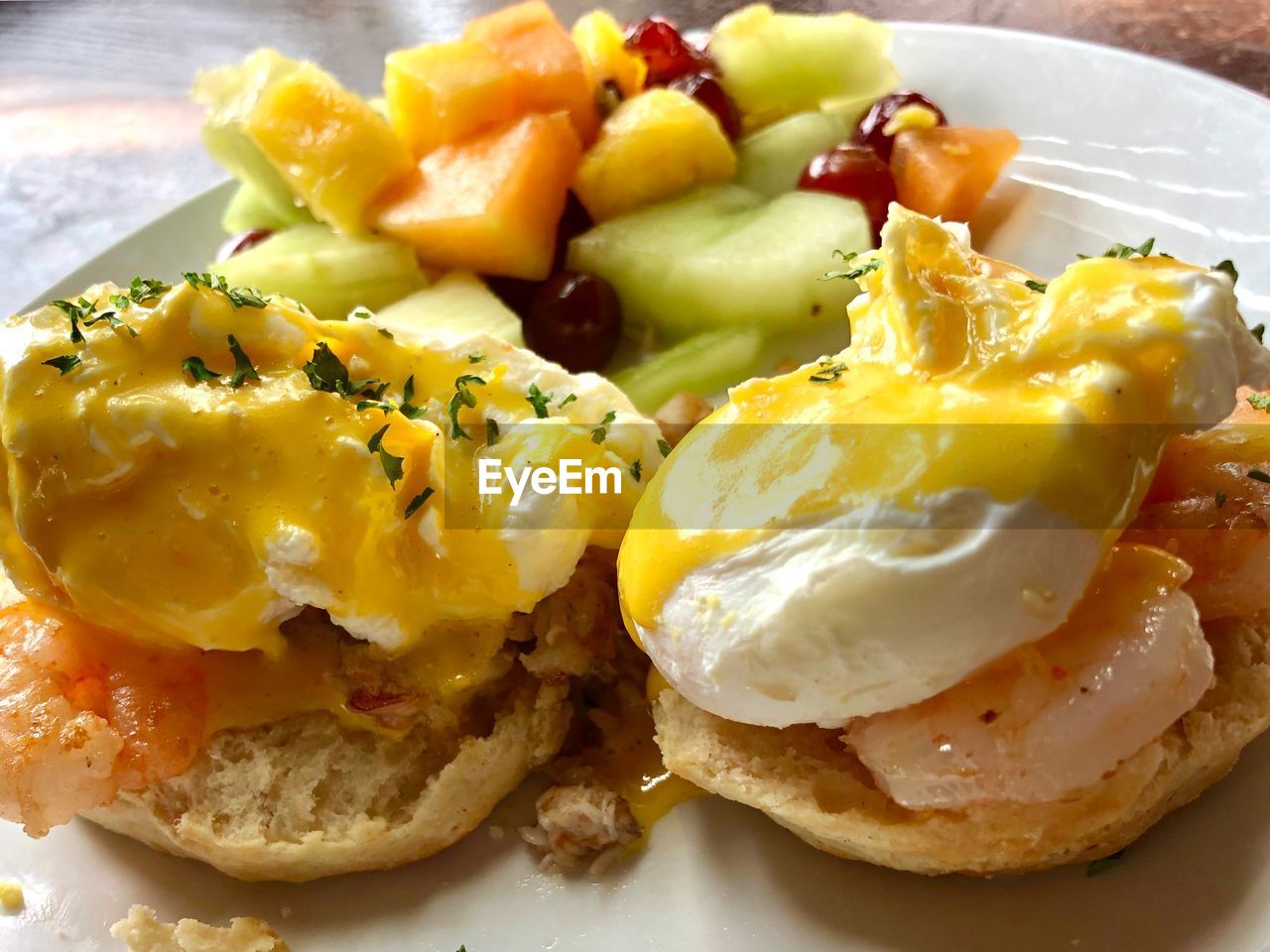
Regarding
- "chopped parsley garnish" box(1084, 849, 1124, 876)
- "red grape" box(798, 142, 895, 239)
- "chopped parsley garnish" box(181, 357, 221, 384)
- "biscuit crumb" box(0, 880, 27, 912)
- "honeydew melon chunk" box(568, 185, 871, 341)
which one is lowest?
"biscuit crumb" box(0, 880, 27, 912)

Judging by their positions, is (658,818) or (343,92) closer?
(658,818)

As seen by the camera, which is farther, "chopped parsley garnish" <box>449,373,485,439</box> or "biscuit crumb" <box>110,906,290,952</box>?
"chopped parsley garnish" <box>449,373,485,439</box>

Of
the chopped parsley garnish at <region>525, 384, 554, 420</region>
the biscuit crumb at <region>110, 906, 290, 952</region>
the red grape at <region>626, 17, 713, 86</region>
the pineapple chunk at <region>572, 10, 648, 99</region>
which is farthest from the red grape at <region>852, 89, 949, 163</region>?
the biscuit crumb at <region>110, 906, 290, 952</region>

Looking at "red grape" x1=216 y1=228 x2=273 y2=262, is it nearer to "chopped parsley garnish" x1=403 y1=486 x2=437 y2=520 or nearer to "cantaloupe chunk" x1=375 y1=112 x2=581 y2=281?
"cantaloupe chunk" x1=375 y1=112 x2=581 y2=281

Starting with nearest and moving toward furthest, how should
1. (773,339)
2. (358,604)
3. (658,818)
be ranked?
1. (358,604)
2. (658,818)
3. (773,339)

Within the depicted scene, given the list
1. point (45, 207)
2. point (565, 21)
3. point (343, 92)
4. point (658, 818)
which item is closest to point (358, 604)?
point (658, 818)

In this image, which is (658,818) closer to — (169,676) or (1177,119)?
(169,676)

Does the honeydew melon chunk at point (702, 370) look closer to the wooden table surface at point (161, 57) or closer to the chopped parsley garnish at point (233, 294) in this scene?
the chopped parsley garnish at point (233, 294)
